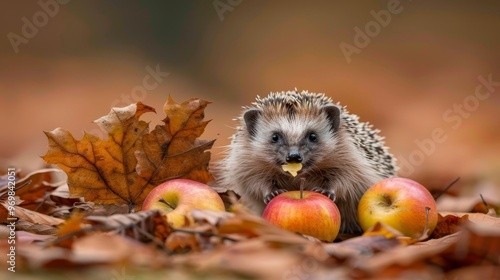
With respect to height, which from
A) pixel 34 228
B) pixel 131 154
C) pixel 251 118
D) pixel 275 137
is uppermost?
pixel 251 118

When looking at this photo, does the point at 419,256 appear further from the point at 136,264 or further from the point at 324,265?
the point at 136,264

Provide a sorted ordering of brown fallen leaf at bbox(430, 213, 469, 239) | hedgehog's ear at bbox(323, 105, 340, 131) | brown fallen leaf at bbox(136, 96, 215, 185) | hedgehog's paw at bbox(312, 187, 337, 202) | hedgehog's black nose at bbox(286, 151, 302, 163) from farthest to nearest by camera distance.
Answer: hedgehog's ear at bbox(323, 105, 340, 131)
hedgehog's paw at bbox(312, 187, 337, 202)
hedgehog's black nose at bbox(286, 151, 302, 163)
brown fallen leaf at bbox(136, 96, 215, 185)
brown fallen leaf at bbox(430, 213, 469, 239)

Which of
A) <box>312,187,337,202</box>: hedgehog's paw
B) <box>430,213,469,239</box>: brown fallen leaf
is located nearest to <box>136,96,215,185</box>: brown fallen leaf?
<box>312,187,337,202</box>: hedgehog's paw

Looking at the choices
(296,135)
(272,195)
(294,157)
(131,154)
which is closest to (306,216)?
(294,157)

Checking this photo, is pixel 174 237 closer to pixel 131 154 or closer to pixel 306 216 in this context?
pixel 306 216

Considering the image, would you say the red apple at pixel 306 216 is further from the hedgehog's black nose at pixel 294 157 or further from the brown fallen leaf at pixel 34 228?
the brown fallen leaf at pixel 34 228

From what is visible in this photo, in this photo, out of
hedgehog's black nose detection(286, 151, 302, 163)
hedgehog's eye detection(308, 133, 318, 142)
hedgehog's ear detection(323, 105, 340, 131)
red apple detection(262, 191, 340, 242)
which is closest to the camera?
red apple detection(262, 191, 340, 242)

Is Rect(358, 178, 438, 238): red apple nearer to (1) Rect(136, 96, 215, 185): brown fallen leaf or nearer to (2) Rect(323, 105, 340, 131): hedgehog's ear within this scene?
(2) Rect(323, 105, 340, 131): hedgehog's ear
